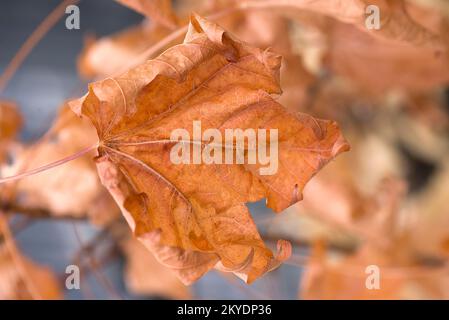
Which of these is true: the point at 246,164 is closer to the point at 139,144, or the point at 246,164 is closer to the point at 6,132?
the point at 139,144

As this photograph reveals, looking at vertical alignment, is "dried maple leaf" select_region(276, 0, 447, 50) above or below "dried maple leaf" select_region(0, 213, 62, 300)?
above

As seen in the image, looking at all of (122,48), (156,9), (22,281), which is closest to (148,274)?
(22,281)

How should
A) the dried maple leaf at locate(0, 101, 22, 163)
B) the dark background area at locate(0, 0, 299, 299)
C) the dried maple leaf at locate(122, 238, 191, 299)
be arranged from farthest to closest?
the dark background area at locate(0, 0, 299, 299), the dried maple leaf at locate(122, 238, 191, 299), the dried maple leaf at locate(0, 101, 22, 163)

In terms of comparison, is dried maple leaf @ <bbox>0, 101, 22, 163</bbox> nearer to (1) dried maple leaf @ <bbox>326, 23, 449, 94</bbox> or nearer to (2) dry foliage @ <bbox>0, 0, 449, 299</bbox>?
(2) dry foliage @ <bbox>0, 0, 449, 299</bbox>

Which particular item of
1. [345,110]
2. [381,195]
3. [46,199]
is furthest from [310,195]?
[345,110]

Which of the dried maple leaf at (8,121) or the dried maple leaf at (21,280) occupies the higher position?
the dried maple leaf at (8,121)

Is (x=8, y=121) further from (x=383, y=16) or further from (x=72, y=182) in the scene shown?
(x=383, y=16)

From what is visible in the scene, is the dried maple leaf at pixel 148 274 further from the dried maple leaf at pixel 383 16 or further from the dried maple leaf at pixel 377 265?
the dried maple leaf at pixel 383 16

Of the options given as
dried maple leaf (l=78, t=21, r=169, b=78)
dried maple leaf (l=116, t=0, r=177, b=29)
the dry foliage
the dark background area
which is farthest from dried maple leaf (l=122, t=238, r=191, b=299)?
dried maple leaf (l=116, t=0, r=177, b=29)

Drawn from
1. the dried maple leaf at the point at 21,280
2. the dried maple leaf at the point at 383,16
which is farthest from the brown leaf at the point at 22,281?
the dried maple leaf at the point at 383,16
